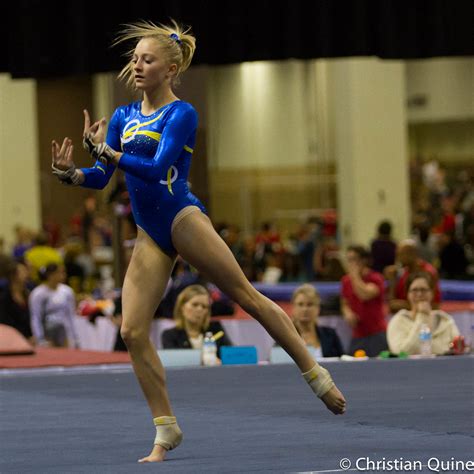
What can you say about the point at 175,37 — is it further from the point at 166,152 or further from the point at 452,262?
the point at 452,262

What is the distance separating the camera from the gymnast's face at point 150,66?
4.67 meters

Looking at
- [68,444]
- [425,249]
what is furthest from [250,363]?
[425,249]

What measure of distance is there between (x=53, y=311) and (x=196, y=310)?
157 inches

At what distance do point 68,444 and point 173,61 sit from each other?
54.4 inches

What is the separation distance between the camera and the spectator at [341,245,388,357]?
9750 millimetres

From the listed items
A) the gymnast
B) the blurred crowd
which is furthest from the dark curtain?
the gymnast

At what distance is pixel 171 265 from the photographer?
4.71 metres

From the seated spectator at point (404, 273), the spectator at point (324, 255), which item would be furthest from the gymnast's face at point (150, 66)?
the spectator at point (324, 255)

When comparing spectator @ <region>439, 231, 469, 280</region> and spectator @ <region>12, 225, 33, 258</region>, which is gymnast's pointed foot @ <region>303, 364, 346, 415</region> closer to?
spectator @ <region>439, 231, 469, 280</region>

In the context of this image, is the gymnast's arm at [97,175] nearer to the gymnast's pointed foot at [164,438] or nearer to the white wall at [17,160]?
the gymnast's pointed foot at [164,438]

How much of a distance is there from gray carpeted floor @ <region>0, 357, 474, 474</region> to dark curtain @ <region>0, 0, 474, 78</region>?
4.07 m

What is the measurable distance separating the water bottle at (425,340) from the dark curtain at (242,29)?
3774 mm

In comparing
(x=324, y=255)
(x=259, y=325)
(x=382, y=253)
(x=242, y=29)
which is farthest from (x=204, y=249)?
(x=324, y=255)

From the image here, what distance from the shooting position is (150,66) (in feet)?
15.3
